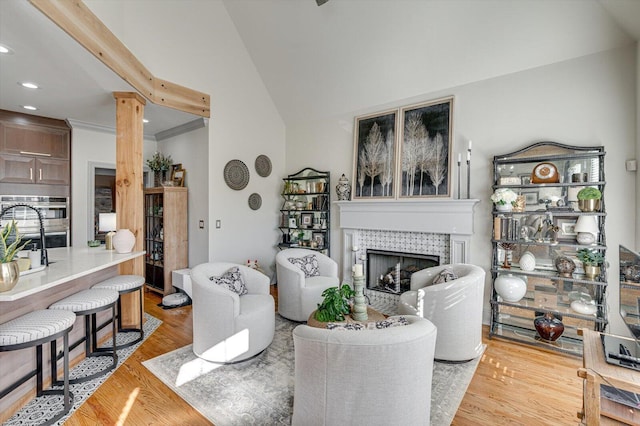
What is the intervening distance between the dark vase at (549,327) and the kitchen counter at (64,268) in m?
4.25

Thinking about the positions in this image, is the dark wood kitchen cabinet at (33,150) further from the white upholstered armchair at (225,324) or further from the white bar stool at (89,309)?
the white upholstered armchair at (225,324)

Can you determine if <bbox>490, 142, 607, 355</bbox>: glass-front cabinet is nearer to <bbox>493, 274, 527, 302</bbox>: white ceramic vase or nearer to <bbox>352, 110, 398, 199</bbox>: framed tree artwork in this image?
<bbox>493, 274, 527, 302</bbox>: white ceramic vase

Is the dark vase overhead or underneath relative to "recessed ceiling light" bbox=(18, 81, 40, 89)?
underneath

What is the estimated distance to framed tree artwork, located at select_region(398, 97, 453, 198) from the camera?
3.94 meters

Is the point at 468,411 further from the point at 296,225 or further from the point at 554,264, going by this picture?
the point at 296,225

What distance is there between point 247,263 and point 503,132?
4079 millimetres

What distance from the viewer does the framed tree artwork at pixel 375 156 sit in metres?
4.44

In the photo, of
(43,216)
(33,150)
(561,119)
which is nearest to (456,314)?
(561,119)

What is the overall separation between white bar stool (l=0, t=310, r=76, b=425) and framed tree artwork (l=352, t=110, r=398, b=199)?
12.3 ft

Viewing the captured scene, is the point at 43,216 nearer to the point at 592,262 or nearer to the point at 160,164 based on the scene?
the point at 160,164

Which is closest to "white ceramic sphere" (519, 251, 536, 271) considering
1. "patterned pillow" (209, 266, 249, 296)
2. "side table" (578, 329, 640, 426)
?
"side table" (578, 329, 640, 426)

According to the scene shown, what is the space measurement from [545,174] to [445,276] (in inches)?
61.3

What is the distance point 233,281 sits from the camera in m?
3.03

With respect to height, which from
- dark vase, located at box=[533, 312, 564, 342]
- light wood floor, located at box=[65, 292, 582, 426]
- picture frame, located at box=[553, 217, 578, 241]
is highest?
picture frame, located at box=[553, 217, 578, 241]
